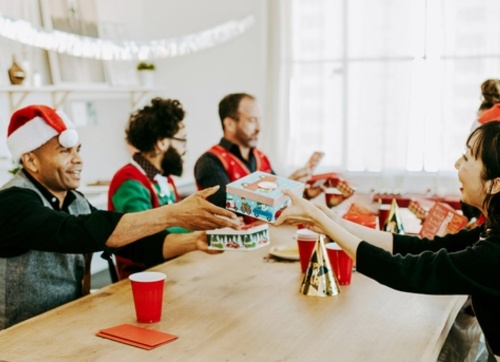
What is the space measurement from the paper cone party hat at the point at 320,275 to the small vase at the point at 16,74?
114 inches

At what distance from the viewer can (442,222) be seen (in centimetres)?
266

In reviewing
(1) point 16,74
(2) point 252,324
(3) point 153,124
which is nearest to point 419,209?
(3) point 153,124

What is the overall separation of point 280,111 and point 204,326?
12.7ft

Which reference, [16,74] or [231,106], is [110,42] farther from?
[231,106]

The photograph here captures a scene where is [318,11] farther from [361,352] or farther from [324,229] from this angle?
[361,352]

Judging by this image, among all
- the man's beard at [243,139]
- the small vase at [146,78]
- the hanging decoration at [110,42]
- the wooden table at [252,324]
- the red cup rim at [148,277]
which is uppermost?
the hanging decoration at [110,42]

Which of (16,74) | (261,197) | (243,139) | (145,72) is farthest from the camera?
(145,72)

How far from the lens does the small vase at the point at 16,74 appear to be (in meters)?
4.28

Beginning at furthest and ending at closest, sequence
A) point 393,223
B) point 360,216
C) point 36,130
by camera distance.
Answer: point 393,223
point 360,216
point 36,130

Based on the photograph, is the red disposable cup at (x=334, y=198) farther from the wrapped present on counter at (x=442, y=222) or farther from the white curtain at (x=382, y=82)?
the white curtain at (x=382, y=82)

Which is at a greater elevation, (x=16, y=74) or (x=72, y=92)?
(x=16, y=74)

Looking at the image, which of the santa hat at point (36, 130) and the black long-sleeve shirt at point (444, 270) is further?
the santa hat at point (36, 130)

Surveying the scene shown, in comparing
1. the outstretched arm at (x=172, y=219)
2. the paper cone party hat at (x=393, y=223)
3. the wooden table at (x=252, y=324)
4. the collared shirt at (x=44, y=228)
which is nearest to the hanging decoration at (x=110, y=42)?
the collared shirt at (x=44, y=228)

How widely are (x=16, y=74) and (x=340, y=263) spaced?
2.91 meters
